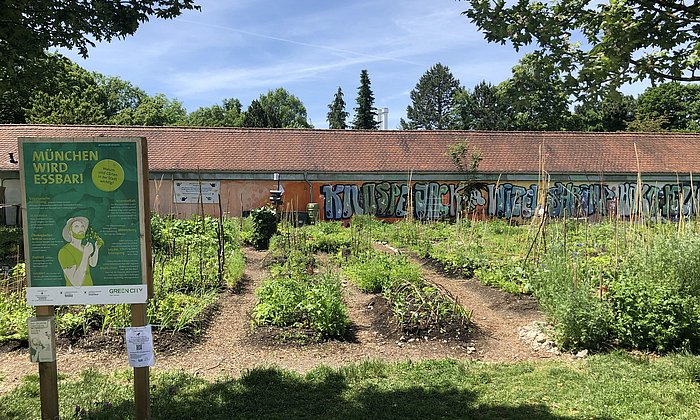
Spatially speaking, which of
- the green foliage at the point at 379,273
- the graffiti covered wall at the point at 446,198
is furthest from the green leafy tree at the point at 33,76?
the graffiti covered wall at the point at 446,198

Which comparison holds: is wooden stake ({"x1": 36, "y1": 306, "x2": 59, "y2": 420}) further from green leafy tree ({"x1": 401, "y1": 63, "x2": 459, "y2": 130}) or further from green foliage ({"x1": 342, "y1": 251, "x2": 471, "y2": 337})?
green leafy tree ({"x1": 401, "y1": 63, "x2": 459, "y2": 130})

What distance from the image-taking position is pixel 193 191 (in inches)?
851

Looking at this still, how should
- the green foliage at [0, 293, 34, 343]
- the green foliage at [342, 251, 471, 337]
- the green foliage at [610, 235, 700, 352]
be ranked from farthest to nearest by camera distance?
the green foliage at [342, 251, 471, 337], the green foliage at [0, 293, 34, 343], the green foliage at [610, 235, 700, 352]

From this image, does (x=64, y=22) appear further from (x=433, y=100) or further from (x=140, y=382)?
(x=433, y=100)

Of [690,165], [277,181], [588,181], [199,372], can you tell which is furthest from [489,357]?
[690,165]

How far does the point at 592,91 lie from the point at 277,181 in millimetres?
19192

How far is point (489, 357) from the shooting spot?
600 centimetres

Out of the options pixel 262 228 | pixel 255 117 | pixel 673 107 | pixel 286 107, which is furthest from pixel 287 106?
pixel 262 228

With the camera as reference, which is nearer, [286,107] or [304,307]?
[304,307]

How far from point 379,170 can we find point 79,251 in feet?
62.8

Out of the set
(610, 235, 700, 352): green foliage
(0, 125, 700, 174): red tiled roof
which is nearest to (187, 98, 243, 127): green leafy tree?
Answer: (0, 125, 700, 174): red tiled roof

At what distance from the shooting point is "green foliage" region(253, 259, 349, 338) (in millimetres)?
6496

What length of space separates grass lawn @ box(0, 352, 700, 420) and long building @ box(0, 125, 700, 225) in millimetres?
15139

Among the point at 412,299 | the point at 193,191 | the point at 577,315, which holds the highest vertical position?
the point at 193,191
